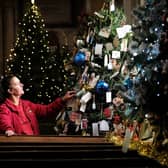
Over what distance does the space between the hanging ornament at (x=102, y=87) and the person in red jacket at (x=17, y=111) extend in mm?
473

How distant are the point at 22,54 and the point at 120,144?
471 cm

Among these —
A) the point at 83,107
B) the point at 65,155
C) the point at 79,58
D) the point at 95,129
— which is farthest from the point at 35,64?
the point at 65,155

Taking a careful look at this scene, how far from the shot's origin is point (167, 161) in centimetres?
420

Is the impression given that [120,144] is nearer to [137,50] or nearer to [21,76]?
[137,50]

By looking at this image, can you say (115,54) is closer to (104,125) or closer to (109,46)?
(109,46)

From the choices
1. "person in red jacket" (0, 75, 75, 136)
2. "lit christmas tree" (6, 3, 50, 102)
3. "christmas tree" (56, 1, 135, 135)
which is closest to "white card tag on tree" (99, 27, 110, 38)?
"christmas tree" (56, 1, 135, 135)

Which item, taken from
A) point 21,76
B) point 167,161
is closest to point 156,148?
point 167,161

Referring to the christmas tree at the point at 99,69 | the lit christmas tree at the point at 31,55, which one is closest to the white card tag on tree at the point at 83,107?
the christmas tree at the point at 99,69

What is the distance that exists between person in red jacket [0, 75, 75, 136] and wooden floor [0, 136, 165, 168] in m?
0.74

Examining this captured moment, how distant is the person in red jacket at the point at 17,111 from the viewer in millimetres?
5483

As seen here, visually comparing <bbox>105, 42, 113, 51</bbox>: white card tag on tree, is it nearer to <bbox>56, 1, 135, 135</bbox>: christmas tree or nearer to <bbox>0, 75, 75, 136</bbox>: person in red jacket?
<bbox>56, 1, 135, 135</bbox>: christmas tree

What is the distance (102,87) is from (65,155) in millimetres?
1585

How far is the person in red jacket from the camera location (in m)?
5.48

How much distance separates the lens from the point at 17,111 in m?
5.59
